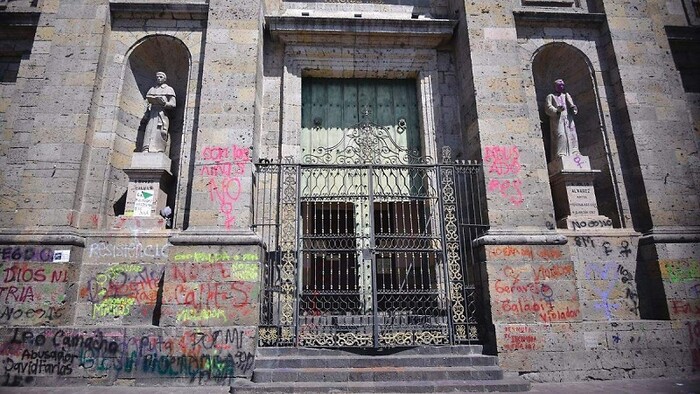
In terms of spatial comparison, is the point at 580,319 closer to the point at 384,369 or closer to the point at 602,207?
the point at 602,207

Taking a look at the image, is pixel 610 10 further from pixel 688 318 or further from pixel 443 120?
pixel 688 318

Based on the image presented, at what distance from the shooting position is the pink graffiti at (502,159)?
746 cm

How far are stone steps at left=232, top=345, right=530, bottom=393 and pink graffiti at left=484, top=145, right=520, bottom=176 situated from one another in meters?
3.21

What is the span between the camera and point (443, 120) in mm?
8859

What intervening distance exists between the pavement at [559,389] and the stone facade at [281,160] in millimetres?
184

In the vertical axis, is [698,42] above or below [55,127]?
above

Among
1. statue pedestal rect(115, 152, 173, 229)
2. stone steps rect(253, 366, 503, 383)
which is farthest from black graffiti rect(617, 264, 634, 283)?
statue pedestal rect(115, 152, 173, 229)

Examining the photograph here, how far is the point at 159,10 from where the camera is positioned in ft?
27.9

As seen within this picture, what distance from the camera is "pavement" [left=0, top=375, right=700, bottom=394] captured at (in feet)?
18.7

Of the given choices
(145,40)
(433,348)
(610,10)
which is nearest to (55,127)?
(145,40)

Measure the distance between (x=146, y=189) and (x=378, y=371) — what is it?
5444 mm

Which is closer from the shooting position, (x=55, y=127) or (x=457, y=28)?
(x=55, y=127)

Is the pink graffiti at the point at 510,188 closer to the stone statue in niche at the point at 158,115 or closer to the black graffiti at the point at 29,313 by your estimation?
the stone statue in niche at the point at 158,115

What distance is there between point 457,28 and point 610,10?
341 centimetres
